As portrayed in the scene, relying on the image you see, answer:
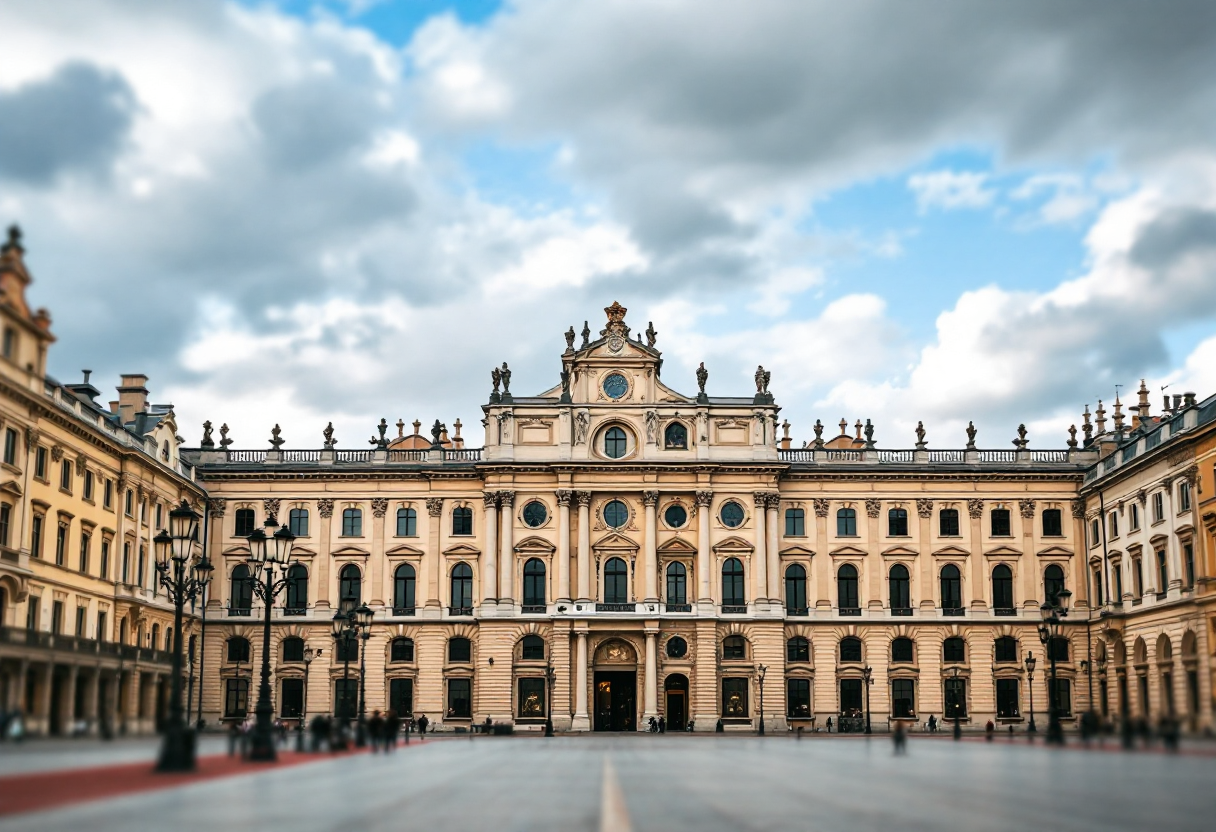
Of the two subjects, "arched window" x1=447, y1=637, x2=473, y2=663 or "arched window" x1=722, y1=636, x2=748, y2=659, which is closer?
"arched window" x1=722, y1=636, x2=748, y2=659

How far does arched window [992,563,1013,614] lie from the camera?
304 feet

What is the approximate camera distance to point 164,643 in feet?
273

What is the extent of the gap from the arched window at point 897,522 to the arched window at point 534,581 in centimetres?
2362

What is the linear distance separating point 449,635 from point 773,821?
68854 mm

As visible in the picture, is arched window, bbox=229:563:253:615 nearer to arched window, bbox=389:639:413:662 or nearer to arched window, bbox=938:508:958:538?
arched window, bbox=389:639:413:662

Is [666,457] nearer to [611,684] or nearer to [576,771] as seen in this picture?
[611,684]

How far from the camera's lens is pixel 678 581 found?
301 ft

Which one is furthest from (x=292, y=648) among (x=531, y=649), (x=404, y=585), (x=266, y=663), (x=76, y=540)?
(x=266, y=663)

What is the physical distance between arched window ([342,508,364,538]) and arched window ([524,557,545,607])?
1160 cm

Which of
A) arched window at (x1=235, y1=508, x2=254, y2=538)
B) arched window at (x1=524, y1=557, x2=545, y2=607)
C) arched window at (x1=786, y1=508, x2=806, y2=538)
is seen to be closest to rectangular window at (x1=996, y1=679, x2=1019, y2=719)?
arched window at (x1=786, y1=508, x2=806, y2=538)

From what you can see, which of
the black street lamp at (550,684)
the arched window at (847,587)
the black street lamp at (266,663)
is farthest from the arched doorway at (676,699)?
the black street lamp at (266,663)

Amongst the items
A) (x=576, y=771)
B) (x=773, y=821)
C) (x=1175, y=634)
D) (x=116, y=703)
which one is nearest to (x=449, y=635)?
(x=116, y=703)

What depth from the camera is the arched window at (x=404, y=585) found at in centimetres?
9225

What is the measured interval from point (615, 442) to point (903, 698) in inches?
1005
